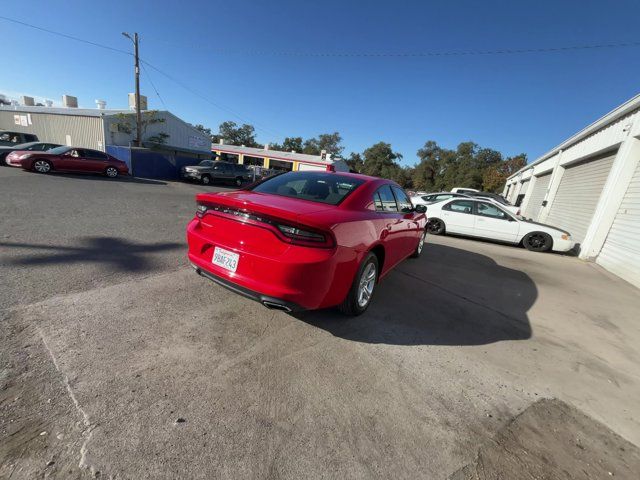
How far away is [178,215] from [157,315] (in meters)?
5.28

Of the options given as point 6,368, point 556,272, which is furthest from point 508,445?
point 556,272

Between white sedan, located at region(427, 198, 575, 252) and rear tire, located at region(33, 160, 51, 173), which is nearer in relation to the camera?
white sedan, located at region(427, 198, 575, 252)

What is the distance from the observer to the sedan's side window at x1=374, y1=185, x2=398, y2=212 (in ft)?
11.5

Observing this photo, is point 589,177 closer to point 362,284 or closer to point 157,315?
point 362,284

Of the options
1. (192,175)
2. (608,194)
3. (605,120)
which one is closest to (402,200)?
(608,194)

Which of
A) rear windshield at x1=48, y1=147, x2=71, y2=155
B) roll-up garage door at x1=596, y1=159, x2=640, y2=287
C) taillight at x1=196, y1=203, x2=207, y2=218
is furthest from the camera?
rear windshield at x1=48, y1=147, x2=71, y2=155

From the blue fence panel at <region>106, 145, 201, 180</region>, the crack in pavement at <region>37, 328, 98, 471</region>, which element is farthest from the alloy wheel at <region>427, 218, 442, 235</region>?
the blue fence panel at <region>106, 145, 201, 180</region>

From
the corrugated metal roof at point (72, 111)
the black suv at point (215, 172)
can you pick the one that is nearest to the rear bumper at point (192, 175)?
the black suv at point (215, 172)

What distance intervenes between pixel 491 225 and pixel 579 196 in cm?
429

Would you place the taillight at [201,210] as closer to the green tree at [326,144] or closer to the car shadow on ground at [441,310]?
the car shadow on ground at [441,310]

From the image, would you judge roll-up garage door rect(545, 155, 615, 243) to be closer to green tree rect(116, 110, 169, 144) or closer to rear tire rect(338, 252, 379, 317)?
rear tire rect(338, 252, 379, 317)

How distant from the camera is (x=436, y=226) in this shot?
9.61m

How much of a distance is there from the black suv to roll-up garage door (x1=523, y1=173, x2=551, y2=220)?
1748cm

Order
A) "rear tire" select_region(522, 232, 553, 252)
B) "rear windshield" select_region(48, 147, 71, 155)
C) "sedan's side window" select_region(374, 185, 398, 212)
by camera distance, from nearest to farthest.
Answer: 1. "sedan's side window" select_region(374, 185, 398, 212)
2. "rear tire" select_region(522, 232, 553, 252)
3. "rear windshield" select_region(48, 147, 71, 155)
